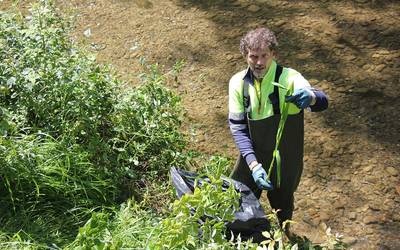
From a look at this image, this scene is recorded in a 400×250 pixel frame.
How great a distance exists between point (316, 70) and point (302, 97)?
283 centimetres

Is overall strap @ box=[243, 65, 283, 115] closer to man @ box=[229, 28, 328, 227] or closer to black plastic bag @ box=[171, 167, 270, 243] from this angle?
man @ box=[229, 28, 328, 227]

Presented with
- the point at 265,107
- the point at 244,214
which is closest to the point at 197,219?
the point at 244,214

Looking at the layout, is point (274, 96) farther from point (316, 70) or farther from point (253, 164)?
point (316, 70)

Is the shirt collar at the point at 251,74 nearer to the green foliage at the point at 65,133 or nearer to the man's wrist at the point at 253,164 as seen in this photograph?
the man's wrist at the point at 253,164

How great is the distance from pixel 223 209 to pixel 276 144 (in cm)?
56

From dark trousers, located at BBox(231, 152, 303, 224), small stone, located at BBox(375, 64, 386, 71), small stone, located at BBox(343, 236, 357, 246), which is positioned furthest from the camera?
small stone, located at BBox(375, 64, 386, 71)

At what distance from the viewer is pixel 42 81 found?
3936mm

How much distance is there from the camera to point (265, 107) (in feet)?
10.6

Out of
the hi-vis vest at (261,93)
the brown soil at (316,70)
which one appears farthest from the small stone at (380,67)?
the hi-vis vest at (261,93)

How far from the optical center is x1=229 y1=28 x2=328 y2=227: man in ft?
10.1

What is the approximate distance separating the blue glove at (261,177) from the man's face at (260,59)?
545 mm

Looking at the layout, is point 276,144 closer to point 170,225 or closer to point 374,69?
point 170,225

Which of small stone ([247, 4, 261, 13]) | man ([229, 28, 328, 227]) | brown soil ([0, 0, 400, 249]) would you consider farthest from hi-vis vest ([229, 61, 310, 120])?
small stone ([247, 4, 261, 13])

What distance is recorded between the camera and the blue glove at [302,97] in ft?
9.90
